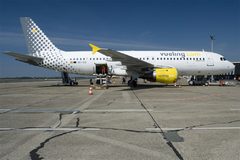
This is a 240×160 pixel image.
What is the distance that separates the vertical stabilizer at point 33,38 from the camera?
17.9 meters

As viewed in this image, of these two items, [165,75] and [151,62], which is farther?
[151,62]

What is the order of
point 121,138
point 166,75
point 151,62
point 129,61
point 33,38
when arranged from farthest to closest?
point 33,38 → point 151,62 → point 129,61 → point 166,75 → point 121,138

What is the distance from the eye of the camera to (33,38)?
18047mm

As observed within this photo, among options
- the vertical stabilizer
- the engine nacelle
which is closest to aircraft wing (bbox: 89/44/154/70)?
the engine nacelle

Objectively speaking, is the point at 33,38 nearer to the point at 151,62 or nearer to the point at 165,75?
the point at 151,62

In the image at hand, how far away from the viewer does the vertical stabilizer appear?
1794cm

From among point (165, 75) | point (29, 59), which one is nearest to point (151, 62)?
point (165, 75)

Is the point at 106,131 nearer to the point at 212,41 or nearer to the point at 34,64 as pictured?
the point at 34,64

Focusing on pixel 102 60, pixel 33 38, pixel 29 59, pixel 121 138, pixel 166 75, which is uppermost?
pixel 33 38

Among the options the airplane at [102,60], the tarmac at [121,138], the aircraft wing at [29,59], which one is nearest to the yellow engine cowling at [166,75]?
the airplane at [102,60]

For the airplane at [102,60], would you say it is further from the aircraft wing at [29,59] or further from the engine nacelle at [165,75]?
the engine nacelle at [165,75]

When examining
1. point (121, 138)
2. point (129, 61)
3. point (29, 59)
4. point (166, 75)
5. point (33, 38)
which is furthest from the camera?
point (33, 38)

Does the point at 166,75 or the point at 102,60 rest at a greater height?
the point at 102,60

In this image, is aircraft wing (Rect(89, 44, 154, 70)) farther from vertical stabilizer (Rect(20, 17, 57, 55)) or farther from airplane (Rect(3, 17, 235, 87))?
vertical stabilizer (Rect(20, 17, 57, 55))
